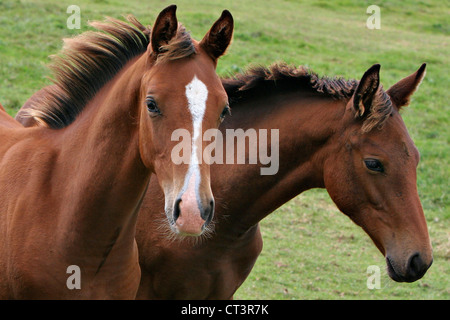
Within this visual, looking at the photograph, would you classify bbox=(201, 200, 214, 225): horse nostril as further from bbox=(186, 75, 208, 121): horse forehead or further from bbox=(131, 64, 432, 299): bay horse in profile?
bbox=(131, 64, 432, 299): bay horse in profile

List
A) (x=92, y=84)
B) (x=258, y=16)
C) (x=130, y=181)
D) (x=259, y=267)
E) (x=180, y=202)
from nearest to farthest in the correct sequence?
1. (x=180, y=202)
2. (x=130, y=181)
3. (x=92, y=84)
4. (x=259, y=267)
5. (x=258, y=16)

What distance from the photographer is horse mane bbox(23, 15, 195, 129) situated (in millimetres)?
3990

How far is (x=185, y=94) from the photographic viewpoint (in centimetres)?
335

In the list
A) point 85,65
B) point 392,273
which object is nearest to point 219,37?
point 85,65

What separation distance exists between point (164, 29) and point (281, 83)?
1.42 meters

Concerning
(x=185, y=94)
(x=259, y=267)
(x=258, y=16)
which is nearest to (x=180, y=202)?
(x=185, y=94)

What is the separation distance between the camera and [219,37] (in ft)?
12.1

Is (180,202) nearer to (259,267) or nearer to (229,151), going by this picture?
(229,151)

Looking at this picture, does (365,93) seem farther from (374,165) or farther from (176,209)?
(176,209)

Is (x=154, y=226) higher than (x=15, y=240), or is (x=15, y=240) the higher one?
(x=15, y=240)

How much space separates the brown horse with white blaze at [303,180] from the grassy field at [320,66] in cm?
60

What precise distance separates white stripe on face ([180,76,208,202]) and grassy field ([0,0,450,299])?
4.46 feet
